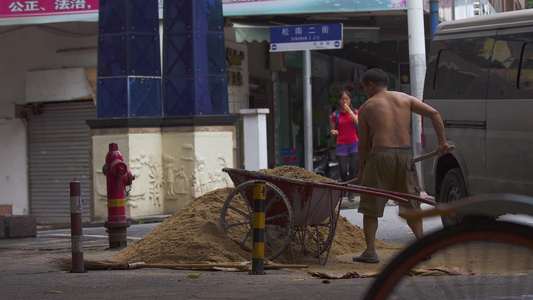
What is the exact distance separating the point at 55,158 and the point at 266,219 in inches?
526

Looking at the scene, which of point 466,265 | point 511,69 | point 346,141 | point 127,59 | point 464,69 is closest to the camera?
point 466,265

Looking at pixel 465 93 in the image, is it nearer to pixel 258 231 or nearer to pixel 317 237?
pixel 317 237

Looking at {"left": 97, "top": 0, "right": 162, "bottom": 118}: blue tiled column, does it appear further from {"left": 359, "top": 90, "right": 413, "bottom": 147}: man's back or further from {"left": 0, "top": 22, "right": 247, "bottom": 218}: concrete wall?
{"left": 359, "top": 90, "right": 413, "bottom": 147}: man's back

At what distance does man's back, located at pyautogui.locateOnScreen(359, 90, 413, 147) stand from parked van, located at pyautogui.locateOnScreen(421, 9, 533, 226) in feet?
4.62

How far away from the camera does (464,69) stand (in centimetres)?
1012

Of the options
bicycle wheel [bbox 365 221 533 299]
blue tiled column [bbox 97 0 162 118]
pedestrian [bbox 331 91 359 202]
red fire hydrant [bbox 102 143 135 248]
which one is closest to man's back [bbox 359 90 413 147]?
red fire hydrant [bbox 102 143 135 248]

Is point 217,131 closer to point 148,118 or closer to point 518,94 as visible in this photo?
Answer: point 148,118

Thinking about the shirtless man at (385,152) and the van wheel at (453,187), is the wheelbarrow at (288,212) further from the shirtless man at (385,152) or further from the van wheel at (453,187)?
the van wheel at (453,187)

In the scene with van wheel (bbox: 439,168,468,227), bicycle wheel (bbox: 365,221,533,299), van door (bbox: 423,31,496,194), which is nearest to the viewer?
bicycle wheel (bbox: 365,221,533,299)

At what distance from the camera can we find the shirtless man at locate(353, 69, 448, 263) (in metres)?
8.12

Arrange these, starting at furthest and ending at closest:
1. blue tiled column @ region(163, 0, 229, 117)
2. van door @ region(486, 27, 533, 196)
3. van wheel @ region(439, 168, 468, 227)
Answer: blue tiled column @ region(163, 0, 229, 117) → van wheel @ region(439, 168, 468, 227) → van door @ region(486, 27, 533, 196)

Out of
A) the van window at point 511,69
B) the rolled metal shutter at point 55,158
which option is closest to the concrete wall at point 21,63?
the rolled metal shutter at point 55,158

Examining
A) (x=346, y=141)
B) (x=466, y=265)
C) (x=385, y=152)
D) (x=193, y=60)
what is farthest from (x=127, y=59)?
(x=466, y=265)

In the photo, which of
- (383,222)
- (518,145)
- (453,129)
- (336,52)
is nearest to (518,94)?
(518,145)
